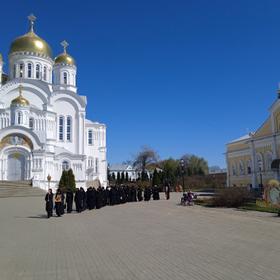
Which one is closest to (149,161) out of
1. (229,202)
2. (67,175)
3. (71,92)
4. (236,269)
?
(71,92)

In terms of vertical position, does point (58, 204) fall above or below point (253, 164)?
below

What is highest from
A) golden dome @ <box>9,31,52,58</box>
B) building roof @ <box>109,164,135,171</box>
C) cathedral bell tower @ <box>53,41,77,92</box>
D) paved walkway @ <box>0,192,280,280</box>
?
golden dome @ <box>9,31,52,58</box>

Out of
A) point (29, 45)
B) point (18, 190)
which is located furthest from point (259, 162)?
point (29, 45)

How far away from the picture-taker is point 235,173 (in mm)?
45531

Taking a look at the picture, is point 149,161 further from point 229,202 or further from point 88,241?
point 88,241

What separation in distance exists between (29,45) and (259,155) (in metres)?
32.3

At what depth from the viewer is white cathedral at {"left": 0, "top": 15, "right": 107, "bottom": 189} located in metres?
39.1

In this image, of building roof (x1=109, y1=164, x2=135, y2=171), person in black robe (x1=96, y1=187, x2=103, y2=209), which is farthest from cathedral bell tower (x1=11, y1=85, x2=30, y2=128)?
building roof (x1=109, y1=164, x2=135, y2=171)

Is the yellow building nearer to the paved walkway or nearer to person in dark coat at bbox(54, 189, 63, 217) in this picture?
person in dark coat at bbox(54, 189, 63, 217)

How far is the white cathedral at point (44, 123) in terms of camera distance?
39125mm

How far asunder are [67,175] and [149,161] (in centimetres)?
4393

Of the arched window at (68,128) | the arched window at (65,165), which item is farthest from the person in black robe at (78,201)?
the arched window at (68,128)

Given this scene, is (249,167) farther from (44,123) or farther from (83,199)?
(83,199)

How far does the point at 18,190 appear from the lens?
3469 cm
